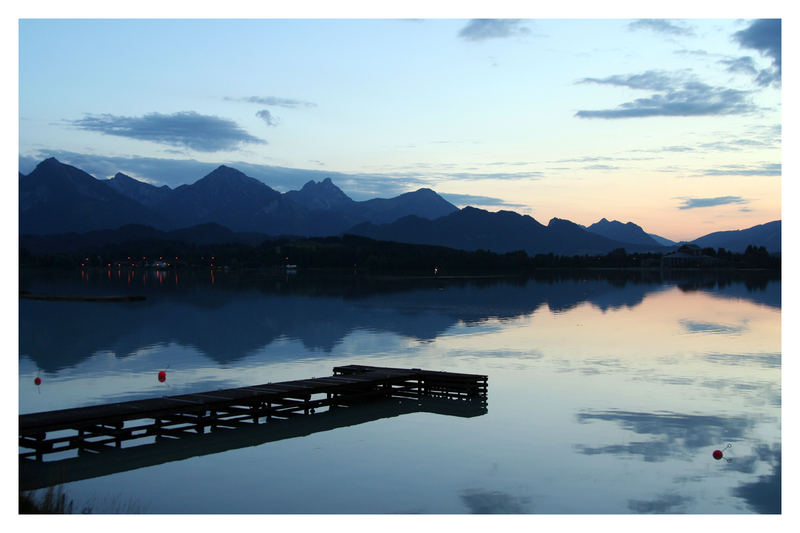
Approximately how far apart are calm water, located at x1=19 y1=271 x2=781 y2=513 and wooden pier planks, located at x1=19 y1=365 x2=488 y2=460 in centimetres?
214

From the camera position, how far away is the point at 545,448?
20.5 m

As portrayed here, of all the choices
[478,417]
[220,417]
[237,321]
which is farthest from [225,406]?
[237,321]

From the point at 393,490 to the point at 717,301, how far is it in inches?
3225

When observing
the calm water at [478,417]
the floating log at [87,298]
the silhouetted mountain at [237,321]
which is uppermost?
the floating log at [87,298]

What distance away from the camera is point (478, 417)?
24.7 m

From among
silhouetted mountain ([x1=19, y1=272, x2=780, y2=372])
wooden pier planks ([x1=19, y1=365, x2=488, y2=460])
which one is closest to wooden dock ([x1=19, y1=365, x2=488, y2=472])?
wooden pier planks ([x1=19, y1=365, x2=488, y2=460])

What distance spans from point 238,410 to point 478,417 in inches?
310

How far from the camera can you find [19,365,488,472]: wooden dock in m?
19.8

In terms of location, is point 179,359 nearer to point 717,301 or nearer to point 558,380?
point 558,380

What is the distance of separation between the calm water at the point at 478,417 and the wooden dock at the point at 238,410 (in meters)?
1.62

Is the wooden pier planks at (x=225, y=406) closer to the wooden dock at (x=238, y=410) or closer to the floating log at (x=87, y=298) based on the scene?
the wooden dock at (x=238, y=410)

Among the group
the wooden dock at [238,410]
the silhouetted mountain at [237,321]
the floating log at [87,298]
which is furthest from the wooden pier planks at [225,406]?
the floating log at [87,298]

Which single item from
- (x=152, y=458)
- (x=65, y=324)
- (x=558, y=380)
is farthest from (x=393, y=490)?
(x=65, y=324)

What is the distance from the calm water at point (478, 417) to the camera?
650 inches
